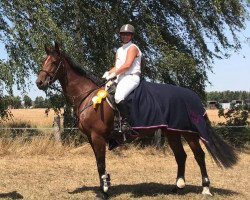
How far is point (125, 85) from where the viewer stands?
6391 mm

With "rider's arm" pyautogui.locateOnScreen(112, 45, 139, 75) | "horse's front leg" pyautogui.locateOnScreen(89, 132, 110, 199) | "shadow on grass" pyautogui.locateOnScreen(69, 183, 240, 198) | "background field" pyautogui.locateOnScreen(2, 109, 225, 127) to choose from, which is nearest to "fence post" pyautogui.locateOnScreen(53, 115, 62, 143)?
"background field" pyautogui.locateOnScreen(2, 109, 225, 127)

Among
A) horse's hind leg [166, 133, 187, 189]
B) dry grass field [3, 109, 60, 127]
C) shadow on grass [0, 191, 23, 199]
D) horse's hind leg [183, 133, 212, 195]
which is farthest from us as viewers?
dry grass field [3, 109, 60, 127]

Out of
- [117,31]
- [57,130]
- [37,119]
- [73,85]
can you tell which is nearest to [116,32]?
[117,31]

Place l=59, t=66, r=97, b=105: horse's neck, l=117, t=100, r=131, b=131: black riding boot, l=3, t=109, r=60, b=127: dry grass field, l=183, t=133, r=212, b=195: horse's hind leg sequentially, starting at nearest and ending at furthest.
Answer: l=117, t=100, r=131, b=131: black riding boot
l=59, t=66, r=97, b=105: horse's neck
l=183, t=133, r=212, b=195: horse's hind leg
l=3, t=109, r=60, b=127: dry grass field

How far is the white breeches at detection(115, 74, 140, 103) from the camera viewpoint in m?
6.34

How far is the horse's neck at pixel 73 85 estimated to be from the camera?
22.2ft

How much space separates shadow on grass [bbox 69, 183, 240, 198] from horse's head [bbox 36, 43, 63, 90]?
196 centimetres

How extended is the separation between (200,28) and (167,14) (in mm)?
1222

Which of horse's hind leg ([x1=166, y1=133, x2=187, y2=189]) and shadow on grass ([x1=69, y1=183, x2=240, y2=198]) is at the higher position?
horse's hind leg ([x1=166, y1=133, x2=187, y2=189])

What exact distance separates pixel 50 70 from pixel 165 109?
6.33 feet

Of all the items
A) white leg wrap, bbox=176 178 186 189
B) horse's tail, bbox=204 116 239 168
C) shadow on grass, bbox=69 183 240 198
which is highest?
horse's tail, bbox=204 116 239 168

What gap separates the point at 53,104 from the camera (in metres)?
12.2

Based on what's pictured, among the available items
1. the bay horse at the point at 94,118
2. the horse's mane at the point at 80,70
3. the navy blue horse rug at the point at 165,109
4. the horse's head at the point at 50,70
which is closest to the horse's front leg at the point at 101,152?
the bay horse at the point at 94,118

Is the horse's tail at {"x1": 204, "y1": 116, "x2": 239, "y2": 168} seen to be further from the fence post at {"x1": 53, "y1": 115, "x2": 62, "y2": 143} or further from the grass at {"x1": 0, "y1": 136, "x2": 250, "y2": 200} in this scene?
the fence post at {"x1": 53, "y1": 115, "x2": 62, "y2": 143}
